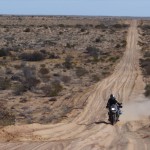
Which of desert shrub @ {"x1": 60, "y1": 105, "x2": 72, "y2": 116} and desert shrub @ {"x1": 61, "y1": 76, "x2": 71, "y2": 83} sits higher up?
desert shrub @ {"x1": 60, "y1": 105, "x2": 72, "y2": 116}

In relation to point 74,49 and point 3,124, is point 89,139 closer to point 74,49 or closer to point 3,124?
point 3,124

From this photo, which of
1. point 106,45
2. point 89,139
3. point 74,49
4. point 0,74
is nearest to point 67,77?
point 0,74

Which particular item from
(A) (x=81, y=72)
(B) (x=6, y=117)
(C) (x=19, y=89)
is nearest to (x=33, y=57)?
(A) (x=81, y=72)

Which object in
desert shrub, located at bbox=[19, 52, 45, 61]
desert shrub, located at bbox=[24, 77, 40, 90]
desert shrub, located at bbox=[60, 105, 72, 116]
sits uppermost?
desert shrub, located at bbox=[60, 105, 72, 116]

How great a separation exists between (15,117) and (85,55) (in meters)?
32.7

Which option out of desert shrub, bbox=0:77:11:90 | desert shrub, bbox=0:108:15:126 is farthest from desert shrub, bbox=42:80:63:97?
desert shrub, bbox=0:108:15:126

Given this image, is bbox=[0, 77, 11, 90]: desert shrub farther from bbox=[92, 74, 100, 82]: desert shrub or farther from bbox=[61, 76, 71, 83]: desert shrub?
bbox=[92, 74, 100, 82]: desert shrub

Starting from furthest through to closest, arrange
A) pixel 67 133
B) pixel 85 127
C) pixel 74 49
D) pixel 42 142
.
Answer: pixel 74 49 < pixel 85 127 < pixel 67 133 < pixel 42 142

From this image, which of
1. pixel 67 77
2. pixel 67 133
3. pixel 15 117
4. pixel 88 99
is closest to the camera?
pixel 67 133

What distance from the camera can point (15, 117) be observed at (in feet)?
71.5

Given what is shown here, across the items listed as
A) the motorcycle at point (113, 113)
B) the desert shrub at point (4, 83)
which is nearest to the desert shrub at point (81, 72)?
the desert shrub at point (4, 83)

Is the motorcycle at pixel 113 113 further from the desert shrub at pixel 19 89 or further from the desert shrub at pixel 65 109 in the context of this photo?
the desert shrub at pixel 19 89

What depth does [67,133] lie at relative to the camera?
16812mm

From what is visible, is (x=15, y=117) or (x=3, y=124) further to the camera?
(x=15, y=117)
